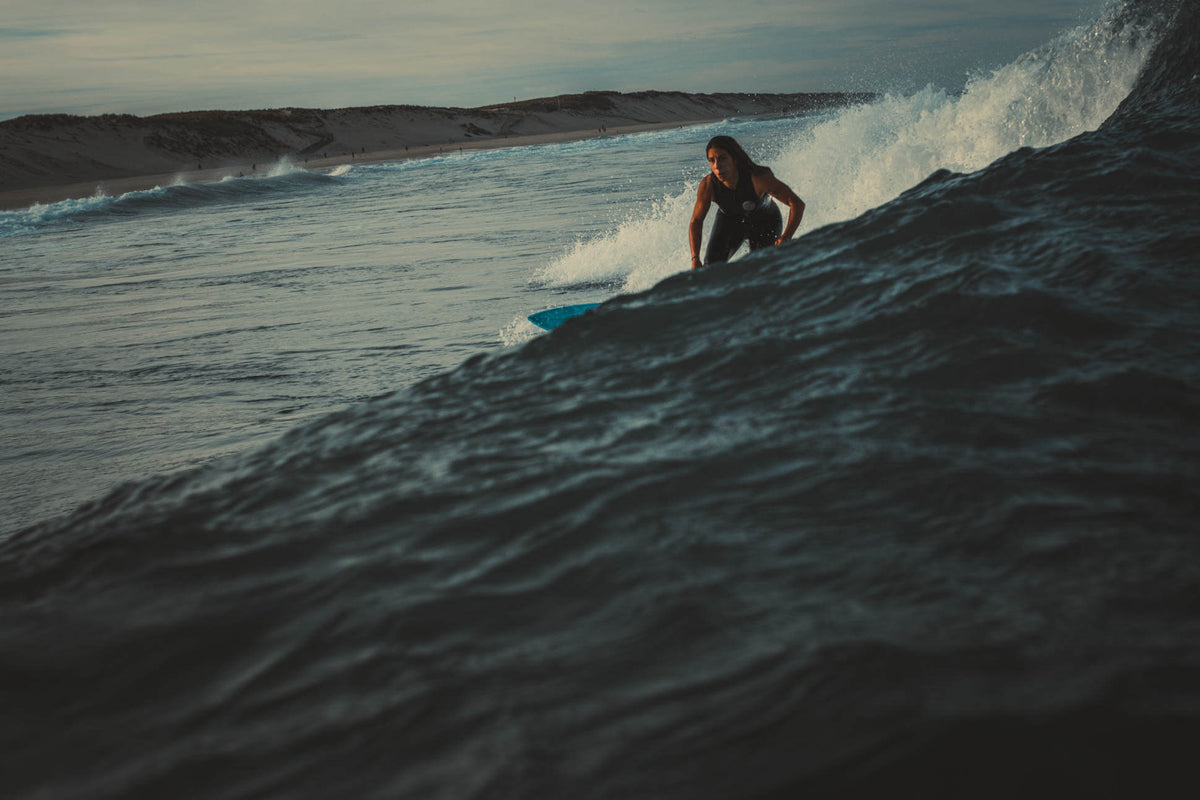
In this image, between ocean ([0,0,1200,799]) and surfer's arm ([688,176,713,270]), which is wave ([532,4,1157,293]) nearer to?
surfer's arm ([688,176,713,270])

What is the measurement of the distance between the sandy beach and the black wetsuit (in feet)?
118

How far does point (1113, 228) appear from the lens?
550cm

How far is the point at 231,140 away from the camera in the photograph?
7769 cm

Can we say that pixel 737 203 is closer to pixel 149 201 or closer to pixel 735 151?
pixel 735 151

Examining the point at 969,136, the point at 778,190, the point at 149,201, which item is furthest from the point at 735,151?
the point at 149,201

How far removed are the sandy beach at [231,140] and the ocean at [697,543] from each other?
38015 millimetres

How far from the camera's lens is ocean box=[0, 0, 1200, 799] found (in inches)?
79.6

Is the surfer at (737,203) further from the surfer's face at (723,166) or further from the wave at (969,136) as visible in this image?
the wave at (969,136)

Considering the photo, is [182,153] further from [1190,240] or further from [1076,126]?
[1190,240]

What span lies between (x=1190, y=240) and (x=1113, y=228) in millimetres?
494

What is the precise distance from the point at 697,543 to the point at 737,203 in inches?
239

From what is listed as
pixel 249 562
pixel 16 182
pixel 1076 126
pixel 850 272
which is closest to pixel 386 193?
pixel 1076 126

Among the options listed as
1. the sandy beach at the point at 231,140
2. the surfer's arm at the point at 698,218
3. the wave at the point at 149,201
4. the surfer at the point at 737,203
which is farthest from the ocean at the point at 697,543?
the sandy beach at the point at 231,140

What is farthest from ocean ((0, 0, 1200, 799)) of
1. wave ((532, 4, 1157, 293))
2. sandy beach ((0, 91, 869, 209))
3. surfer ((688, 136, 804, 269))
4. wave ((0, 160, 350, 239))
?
sandy beach ((0, 91, 869, 209))
